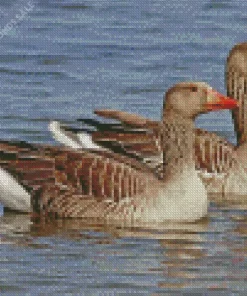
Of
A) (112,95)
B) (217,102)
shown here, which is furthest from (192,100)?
(112,95)

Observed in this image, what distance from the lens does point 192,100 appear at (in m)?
18.4

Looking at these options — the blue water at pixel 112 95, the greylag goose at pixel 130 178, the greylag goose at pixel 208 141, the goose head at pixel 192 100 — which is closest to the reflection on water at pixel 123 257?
the blue water at pixel 112 95

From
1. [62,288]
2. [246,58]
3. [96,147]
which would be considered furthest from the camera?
[246,58]

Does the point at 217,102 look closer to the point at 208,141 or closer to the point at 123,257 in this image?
the point at 208,141

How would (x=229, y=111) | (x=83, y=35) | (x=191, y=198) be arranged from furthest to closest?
(x=83, y=35)
(x=229, y=111)
(x=191, y=198)

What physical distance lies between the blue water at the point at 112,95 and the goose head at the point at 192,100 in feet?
3.86

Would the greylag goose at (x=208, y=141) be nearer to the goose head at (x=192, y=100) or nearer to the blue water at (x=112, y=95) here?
the blue water at (x=112, y=95)

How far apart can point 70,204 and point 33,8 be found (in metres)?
15.1

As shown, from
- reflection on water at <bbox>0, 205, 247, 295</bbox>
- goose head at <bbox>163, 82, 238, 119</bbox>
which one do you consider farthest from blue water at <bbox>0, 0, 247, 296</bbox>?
goose head at <bbox>163, 82, 238, 119</bbox>

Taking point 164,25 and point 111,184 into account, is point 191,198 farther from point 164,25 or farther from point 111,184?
point 164,25

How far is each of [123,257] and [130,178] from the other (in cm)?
191

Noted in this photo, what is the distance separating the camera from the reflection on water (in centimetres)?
1533

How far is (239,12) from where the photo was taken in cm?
3269

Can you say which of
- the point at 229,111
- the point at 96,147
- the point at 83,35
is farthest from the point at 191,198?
the point at 83,35
